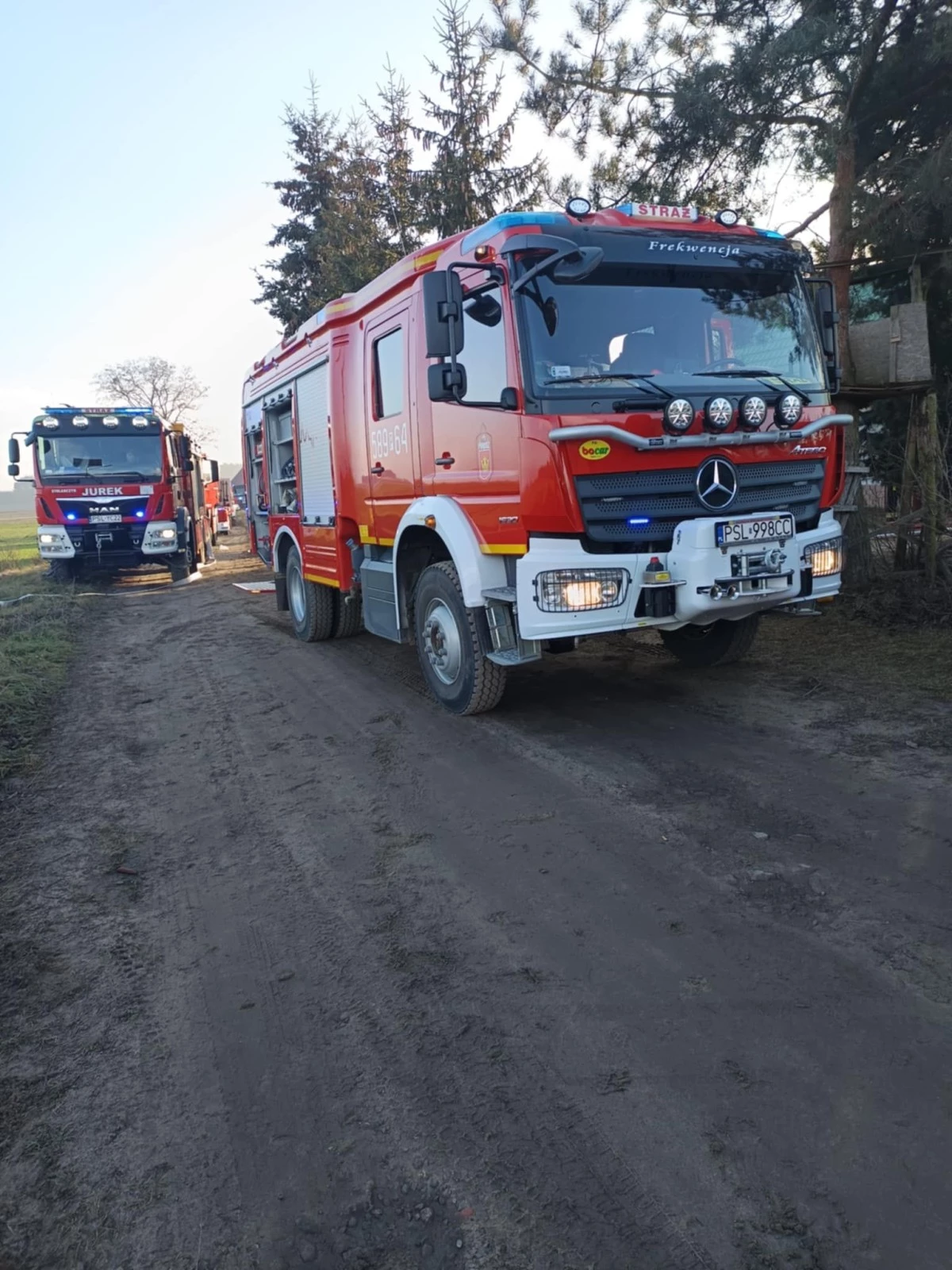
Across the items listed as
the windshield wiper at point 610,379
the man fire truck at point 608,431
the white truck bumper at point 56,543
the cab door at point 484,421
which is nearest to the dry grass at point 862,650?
the man fire truck at point 608,431

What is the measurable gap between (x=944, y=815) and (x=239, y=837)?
334cm

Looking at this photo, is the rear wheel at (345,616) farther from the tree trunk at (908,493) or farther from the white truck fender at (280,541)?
the tree trunk at (908,493)

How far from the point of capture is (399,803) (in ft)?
15.6

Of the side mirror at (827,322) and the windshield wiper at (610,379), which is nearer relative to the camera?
the windshield wiper at (610,379)

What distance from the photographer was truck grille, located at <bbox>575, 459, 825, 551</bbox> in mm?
5133

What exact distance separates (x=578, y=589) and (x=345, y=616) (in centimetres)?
496

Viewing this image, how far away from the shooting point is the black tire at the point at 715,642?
23.5ft

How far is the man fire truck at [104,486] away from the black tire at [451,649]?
10.8m

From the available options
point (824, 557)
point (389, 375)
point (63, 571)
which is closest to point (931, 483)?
point (824, 557)

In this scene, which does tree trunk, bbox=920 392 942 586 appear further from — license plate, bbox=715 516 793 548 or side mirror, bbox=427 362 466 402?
side mirror, bbox=427 362 466 402

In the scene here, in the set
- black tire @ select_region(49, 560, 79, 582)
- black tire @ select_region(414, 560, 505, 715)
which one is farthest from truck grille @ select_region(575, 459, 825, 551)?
black tire @ select_region(49, 560, 79, 582)

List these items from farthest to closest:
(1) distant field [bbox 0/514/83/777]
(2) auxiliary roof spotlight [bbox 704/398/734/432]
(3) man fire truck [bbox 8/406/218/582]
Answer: (3) man fire truck [bbox 8/406/218/582]
(1) distant field [bbox 0/514/83/777]
(2) auxiliary roof spotlight [bbox 704/398/734/432]

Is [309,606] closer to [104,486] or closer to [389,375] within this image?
[389,375]

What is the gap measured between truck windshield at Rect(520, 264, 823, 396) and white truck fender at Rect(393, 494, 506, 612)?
43.7 inches
